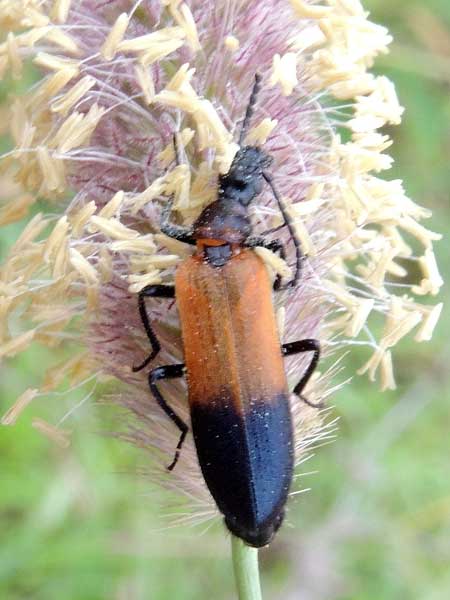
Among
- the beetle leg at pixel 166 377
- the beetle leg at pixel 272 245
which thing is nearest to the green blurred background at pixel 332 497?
the beetle leg at pixel 166 377

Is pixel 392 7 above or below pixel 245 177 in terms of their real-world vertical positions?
below

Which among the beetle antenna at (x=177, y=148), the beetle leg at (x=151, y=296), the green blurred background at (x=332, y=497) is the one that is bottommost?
the green blurred background at (x=332, y=497)

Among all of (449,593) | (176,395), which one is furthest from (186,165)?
(449,593)

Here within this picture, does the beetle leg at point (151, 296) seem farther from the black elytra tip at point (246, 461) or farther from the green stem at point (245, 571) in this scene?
the green stem at point (245, 571)

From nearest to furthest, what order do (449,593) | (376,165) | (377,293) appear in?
(376,165) → (377,293) → (449,593)

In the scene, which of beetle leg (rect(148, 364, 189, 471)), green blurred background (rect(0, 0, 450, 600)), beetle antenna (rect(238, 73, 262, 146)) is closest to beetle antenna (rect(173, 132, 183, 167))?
beetle antenna (rect(238, 73, 262, 146))

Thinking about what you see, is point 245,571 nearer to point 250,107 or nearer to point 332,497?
point 250,107

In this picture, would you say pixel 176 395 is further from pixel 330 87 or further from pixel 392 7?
pixel 392 7
